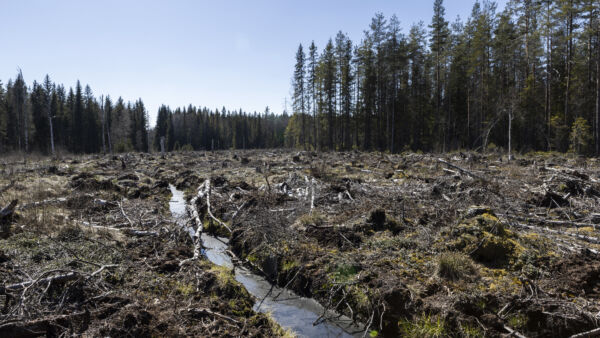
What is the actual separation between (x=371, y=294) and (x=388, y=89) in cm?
3610

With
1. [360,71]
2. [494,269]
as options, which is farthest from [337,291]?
[360,71]

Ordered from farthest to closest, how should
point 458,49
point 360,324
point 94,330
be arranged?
point 458,49 < point 360,324 < point 94,330

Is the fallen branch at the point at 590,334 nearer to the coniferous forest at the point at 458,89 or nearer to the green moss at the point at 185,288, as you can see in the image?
the green moss at the point at 185,288

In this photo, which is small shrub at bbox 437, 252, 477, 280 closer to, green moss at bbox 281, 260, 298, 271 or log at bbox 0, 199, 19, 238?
green moss at bbox 281, 260, 298, 271

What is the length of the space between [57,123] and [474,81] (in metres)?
68.5

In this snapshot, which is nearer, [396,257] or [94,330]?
[94,330]

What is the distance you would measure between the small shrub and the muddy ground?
21 millimetres

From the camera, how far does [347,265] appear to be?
5.22 metres

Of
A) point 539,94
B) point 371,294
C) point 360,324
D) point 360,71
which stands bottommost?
point 360,324

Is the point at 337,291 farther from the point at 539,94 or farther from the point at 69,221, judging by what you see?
the point at 539,94

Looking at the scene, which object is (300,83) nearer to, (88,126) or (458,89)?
(458,89)

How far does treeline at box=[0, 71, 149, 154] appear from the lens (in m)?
48.8

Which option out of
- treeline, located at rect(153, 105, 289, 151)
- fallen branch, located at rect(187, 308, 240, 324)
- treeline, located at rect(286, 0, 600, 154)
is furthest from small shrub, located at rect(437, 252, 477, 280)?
treeline, located at rect(153, 105, 289, 151)

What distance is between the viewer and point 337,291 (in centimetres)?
484
